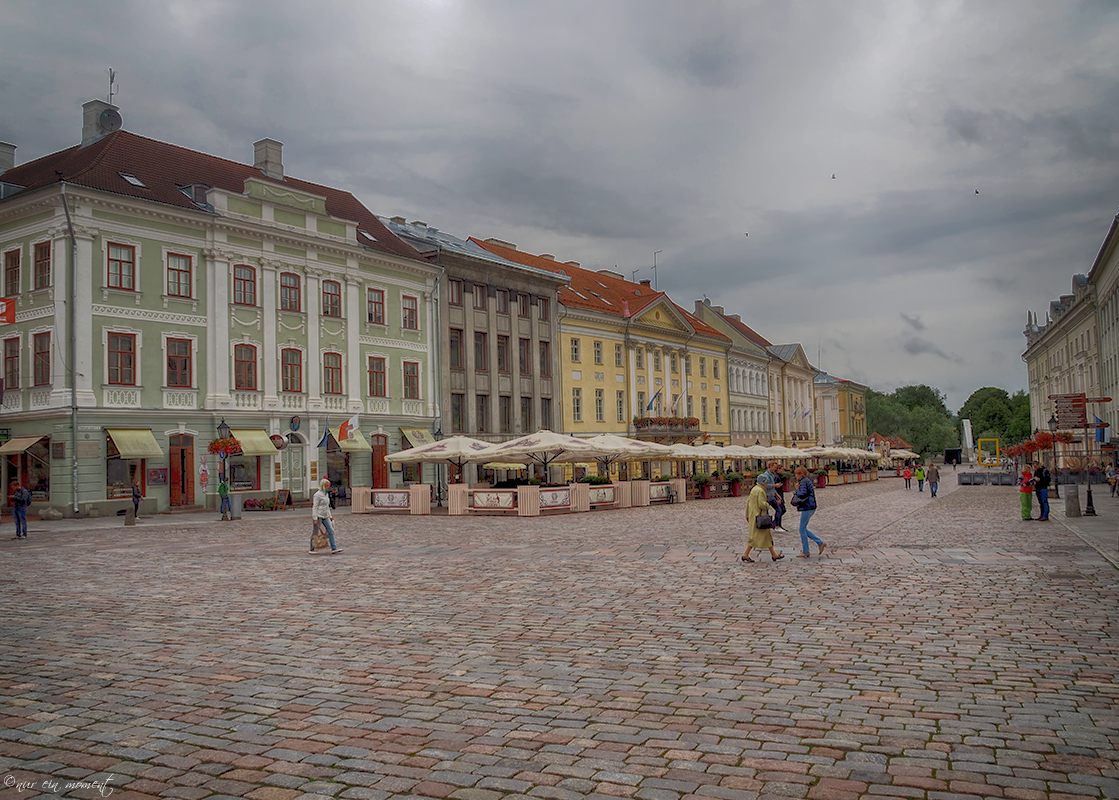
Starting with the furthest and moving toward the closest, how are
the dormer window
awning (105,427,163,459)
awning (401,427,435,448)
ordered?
awning (401,427,435,448) → the dormer window → awning (105,427,163,459)

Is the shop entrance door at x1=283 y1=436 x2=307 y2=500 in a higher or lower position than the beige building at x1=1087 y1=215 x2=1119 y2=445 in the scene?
lower

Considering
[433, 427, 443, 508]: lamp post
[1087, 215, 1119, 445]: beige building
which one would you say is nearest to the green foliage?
[1087, 215, 1119, 445]: beige building

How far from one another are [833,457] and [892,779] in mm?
54066

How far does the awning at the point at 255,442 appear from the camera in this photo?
116ft

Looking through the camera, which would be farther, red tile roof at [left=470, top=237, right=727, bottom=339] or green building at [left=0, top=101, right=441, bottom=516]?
red tile roof at [left=470, top=237, right=727, bottom=339]

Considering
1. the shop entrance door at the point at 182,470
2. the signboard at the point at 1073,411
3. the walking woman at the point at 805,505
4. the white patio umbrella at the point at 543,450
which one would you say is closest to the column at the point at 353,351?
the shop entrance door at the point at 182,470

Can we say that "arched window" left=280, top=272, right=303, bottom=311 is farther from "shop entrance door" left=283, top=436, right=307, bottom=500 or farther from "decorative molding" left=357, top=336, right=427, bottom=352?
"shop entrance door" left=283, top=436, right=307, bottom=500

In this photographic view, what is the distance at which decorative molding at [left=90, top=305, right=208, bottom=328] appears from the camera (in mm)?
31984

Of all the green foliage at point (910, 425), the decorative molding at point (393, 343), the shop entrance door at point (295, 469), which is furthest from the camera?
the green foliage at point (910, 425)

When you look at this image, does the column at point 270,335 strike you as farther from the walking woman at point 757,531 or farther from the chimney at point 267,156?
the walking woman at point 757,531

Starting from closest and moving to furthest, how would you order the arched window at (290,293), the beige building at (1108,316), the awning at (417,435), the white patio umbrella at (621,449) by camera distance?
→ the white patio umbrella at (621,449)
the arched window at (290,293)
the awning at (417,435)
the beige building at (1108,316)

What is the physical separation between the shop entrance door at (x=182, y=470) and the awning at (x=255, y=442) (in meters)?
1.78

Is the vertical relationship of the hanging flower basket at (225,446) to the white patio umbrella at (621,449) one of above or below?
above

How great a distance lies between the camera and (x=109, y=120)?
3756cm
